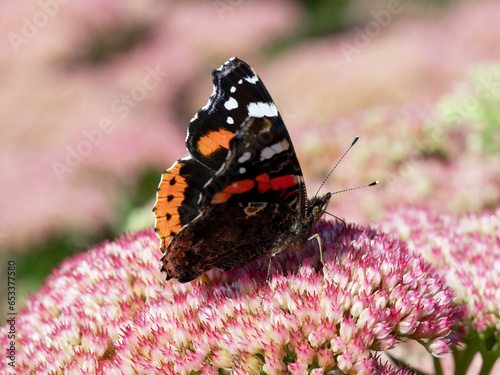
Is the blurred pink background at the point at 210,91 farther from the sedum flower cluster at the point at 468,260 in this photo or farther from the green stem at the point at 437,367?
the green stem at the point at 437,367

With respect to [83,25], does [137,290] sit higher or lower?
lower

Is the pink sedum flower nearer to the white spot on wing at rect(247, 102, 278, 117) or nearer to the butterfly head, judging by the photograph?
the butterfly head

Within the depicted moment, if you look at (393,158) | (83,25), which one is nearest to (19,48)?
(83,25)

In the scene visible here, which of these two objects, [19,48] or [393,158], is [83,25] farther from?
[393,158]

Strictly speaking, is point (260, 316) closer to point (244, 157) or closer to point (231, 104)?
point (244, 157)

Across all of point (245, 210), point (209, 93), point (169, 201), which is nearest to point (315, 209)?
point (245, 210)
